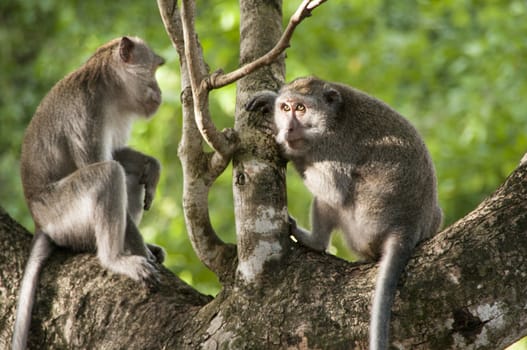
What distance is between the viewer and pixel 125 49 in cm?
578

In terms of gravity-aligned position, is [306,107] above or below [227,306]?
above

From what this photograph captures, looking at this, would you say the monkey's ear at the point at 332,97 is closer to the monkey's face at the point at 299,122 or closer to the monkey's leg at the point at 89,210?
the monkey's face at the point at 299,122

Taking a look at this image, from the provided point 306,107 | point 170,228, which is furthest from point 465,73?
point 306,107

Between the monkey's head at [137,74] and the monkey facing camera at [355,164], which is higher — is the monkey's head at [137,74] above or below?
above

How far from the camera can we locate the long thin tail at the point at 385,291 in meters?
3.34

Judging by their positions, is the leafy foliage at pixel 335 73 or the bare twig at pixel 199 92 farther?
the leafy foliage at pixel 335 73

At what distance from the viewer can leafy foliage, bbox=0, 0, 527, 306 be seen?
8.20 m

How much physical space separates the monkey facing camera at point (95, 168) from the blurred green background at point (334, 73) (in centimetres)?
163

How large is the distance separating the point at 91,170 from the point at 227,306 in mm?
1729

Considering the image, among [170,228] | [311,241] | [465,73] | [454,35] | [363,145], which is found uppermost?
[454,35]

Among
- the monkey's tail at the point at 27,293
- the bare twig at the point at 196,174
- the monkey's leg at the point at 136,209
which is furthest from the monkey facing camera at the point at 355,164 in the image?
the monkey's tail at the point at 27,293

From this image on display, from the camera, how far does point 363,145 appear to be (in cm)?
466

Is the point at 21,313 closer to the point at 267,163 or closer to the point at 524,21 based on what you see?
the point at 267,163

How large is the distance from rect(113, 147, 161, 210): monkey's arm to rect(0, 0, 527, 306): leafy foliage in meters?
1.67
